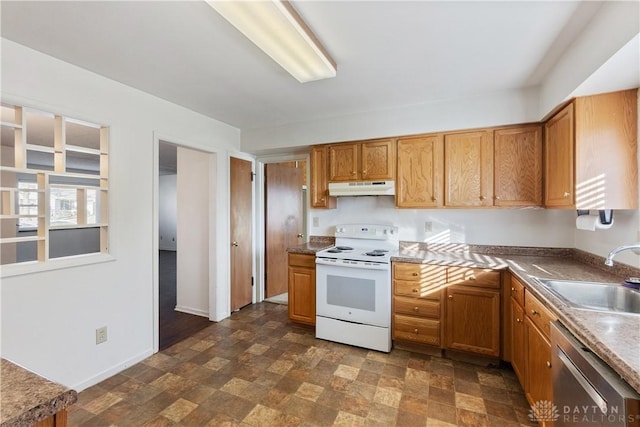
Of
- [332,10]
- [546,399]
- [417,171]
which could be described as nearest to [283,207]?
[417,171]

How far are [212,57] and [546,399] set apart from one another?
9.95 ft

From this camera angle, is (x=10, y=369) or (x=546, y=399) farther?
(x=546, y=399)

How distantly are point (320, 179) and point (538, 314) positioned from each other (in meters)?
2.44

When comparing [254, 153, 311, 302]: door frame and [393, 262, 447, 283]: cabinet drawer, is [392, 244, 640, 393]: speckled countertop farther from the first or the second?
[254, 153, 311, 302]: door frame

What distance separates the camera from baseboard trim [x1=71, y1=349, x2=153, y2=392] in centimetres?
218

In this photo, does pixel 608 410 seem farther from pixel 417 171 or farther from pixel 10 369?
pixel 417 171

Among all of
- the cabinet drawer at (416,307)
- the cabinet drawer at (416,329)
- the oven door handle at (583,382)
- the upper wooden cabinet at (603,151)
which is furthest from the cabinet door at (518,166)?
the oven door handle at (583,382)

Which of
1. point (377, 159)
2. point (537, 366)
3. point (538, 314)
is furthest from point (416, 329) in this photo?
point (377, 159)

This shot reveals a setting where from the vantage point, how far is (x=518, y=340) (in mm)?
2135

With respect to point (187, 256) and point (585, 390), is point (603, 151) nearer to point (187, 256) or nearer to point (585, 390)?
point (585, 390)

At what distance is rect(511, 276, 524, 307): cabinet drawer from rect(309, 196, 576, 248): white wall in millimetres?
764

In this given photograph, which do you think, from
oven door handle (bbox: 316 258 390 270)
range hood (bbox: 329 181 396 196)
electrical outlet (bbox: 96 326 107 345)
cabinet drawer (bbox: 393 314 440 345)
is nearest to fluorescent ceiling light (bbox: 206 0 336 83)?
range hood (bbox: 329 181 396 196)

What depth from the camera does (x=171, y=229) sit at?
8.94 meters

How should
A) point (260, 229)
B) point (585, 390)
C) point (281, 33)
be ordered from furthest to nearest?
point (260, 229)
point (281, 33)
point (585, 390)
